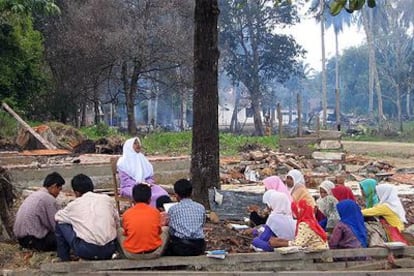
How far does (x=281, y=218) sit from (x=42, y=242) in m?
2.76

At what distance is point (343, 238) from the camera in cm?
633

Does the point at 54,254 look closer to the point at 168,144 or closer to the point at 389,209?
the point at 389,209

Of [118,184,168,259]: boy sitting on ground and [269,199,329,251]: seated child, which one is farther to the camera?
[269,199,329,251]: seated child

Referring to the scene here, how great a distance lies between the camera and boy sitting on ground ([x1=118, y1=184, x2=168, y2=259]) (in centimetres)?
586

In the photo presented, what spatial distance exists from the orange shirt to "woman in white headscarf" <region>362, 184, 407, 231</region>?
2.58 metres

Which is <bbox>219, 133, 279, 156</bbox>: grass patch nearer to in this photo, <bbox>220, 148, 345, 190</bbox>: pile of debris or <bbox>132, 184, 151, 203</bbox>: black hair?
<bbox>220, 148, 345, 190</bbox>: pile of debris

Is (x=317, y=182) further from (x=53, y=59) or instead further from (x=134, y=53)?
(x=53, y=59)

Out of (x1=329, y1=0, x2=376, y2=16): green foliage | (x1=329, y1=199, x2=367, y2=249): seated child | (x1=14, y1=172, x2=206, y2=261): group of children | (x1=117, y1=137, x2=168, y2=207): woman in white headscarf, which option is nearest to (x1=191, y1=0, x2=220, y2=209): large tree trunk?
(x1=117, y1=137, x2=168, y2=207): woman in white headscarf

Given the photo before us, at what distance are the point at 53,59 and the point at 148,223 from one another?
23.9m

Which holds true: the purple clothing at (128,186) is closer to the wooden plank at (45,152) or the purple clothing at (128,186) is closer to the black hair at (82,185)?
the black hair at (82,185)

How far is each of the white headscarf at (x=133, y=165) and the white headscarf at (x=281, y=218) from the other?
2.70 m

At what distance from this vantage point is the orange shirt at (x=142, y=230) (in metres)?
5.86

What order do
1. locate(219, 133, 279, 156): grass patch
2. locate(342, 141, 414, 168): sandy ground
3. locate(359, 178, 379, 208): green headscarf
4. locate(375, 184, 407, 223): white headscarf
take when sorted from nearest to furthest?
locate(375, 184, 407, 223): white headscarf
locate(359, 178, 379, 208): green headscarf
locate(219, 133, 279, 156): grass patch
locate(342, 141, 414, 168): sandy ground

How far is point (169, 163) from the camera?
1507 centimetres
